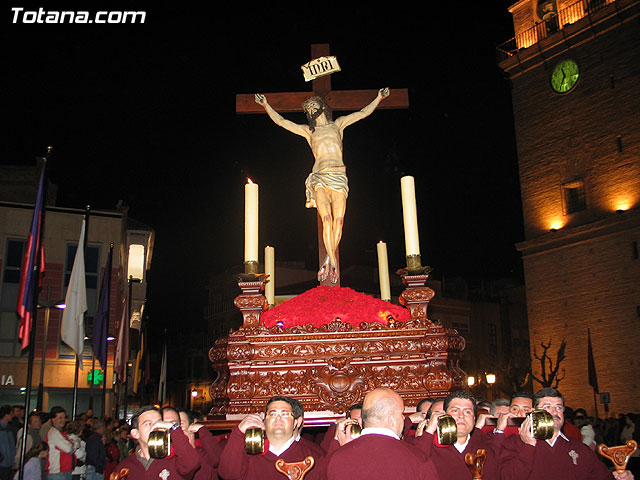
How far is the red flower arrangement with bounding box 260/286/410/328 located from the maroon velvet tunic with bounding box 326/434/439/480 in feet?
8.46

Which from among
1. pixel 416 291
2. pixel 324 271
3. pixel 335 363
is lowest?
pixel 335 363

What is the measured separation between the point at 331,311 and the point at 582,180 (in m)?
23.9

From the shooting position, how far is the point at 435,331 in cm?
527

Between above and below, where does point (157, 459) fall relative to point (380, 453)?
below

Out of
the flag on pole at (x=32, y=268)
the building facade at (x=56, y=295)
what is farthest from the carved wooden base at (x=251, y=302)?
the building facade at (x=56, y=295)

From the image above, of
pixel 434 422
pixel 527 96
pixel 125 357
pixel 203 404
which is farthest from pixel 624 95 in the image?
pixel 203 404

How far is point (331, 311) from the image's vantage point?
19.3 feet

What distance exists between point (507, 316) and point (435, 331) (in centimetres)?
4641

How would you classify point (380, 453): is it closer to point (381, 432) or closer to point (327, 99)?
point (381, 432)

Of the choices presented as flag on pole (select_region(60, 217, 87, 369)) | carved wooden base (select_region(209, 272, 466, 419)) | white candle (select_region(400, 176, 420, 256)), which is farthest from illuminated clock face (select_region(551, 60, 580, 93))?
carved wooden base (select_region(209, 272, 466, 419))

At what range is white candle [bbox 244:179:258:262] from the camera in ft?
19.4

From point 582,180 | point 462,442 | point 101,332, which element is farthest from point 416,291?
point 582,180

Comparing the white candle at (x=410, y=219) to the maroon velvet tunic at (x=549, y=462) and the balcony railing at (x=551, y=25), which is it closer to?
the maroon velvet tunic at (x=549, y=462)

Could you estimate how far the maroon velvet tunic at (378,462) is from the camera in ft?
9.51
